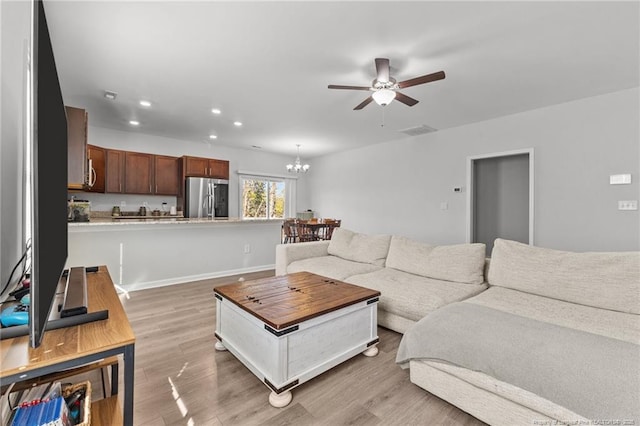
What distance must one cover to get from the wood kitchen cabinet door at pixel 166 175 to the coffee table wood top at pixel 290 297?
13.6 feet

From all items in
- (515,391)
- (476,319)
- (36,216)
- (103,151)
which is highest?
(103,151)

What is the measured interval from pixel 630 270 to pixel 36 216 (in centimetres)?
315

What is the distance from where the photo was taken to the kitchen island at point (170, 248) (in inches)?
137

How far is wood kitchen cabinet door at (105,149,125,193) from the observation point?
495 centimetres

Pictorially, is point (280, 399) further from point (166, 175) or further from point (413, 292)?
point (166, 175)

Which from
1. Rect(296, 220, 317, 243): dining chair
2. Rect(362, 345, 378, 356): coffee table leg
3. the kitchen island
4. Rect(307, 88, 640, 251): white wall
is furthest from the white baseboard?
Rect(362, 345, 378, 356): coffee table leg

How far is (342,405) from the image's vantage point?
165 cm

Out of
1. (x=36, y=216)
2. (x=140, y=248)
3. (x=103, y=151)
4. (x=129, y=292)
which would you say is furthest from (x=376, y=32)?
(x=103, y=151)

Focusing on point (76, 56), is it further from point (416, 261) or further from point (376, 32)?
point (416, 261)

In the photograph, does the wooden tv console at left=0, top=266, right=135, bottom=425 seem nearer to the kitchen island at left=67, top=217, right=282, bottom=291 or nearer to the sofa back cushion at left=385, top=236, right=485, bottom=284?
the sofa back cushion at left=385, top=236, right=485, bottom=284

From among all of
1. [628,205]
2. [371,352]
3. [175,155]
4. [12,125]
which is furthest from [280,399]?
[175,155]

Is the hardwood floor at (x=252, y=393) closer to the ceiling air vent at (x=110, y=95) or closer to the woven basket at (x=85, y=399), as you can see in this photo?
the woven basket at (x=85, y=399)

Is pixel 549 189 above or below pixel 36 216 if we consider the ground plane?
above

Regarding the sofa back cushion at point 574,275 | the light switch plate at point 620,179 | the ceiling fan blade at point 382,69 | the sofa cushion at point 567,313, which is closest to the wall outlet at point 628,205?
the light switch plate at point 620,179
